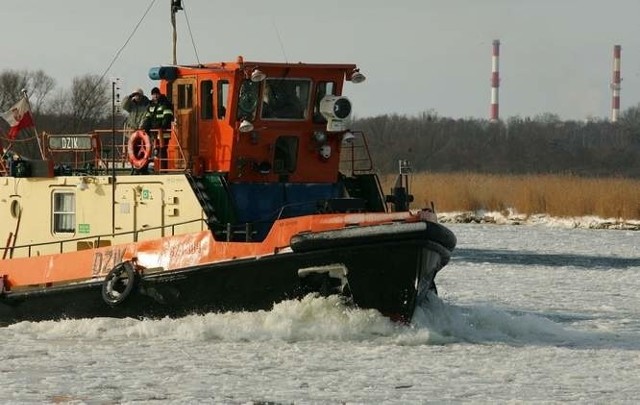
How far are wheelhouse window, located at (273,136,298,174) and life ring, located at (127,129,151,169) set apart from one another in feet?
4.33

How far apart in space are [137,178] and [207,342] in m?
2.16

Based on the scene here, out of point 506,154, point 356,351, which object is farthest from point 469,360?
point 506,154

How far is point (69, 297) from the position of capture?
14352 millimetres

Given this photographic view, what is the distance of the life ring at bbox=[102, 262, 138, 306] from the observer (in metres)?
Result: 13.7

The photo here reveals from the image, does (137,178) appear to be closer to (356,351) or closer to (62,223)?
(62,223)

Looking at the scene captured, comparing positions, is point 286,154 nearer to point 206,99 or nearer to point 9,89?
point 206,99

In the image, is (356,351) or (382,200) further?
(382,200)

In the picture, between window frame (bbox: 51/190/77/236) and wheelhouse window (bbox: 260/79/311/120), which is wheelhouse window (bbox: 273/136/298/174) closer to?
wheelhouse window (bbox: 260/79/311/120)

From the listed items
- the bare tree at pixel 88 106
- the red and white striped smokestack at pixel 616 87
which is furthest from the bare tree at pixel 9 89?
the red and white striped smokestack at pixel 616 87

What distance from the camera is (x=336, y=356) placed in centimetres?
1218

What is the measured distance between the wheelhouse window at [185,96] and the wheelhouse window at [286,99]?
2.60 ft

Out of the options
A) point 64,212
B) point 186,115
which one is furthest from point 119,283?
point 186,115

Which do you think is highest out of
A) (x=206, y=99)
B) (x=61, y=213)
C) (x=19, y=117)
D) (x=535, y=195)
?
(x=206, y=99)

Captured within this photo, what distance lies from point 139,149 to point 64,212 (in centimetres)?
134
